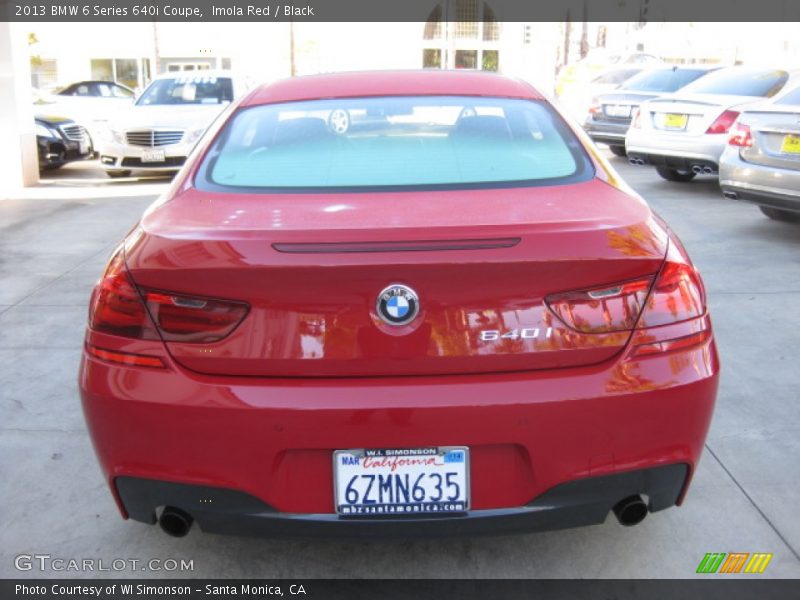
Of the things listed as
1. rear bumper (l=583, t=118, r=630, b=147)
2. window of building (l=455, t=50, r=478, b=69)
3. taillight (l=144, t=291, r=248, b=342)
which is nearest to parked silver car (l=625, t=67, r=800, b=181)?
rear bumper (l=583, t=118, r=630, b=147)

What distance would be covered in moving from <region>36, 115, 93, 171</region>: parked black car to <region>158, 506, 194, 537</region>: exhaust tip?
11.5 metres

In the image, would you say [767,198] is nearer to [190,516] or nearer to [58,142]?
[190,516]

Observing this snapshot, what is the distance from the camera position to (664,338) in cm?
225

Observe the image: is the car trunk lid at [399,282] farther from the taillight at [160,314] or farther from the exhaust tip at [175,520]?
the exhaust tip at [175,520]

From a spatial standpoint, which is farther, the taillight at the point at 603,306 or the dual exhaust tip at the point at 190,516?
the dual exhaust tip at the point at 190,516

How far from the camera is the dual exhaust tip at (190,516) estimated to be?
2.33 metres

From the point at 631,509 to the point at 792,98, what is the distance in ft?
19.4

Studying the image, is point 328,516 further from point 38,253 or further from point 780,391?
point 38,253

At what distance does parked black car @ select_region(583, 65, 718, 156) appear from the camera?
12859mm

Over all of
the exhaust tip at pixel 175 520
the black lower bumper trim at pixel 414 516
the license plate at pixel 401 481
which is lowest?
the exhaust tip at pixel 175 520

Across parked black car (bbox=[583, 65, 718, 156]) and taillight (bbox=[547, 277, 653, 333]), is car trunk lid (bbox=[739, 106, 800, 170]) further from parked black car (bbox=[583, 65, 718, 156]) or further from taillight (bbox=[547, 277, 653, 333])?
parked black car (bbox=[583, 65, 718, 156])

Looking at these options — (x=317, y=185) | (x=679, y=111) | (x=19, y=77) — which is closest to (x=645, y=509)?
(x=317, y=185)

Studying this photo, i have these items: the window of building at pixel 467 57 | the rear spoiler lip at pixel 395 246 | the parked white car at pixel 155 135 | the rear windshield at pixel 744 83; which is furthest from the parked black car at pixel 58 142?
the window of building at pixel 467 57

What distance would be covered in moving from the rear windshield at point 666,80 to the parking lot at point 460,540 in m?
7.70
